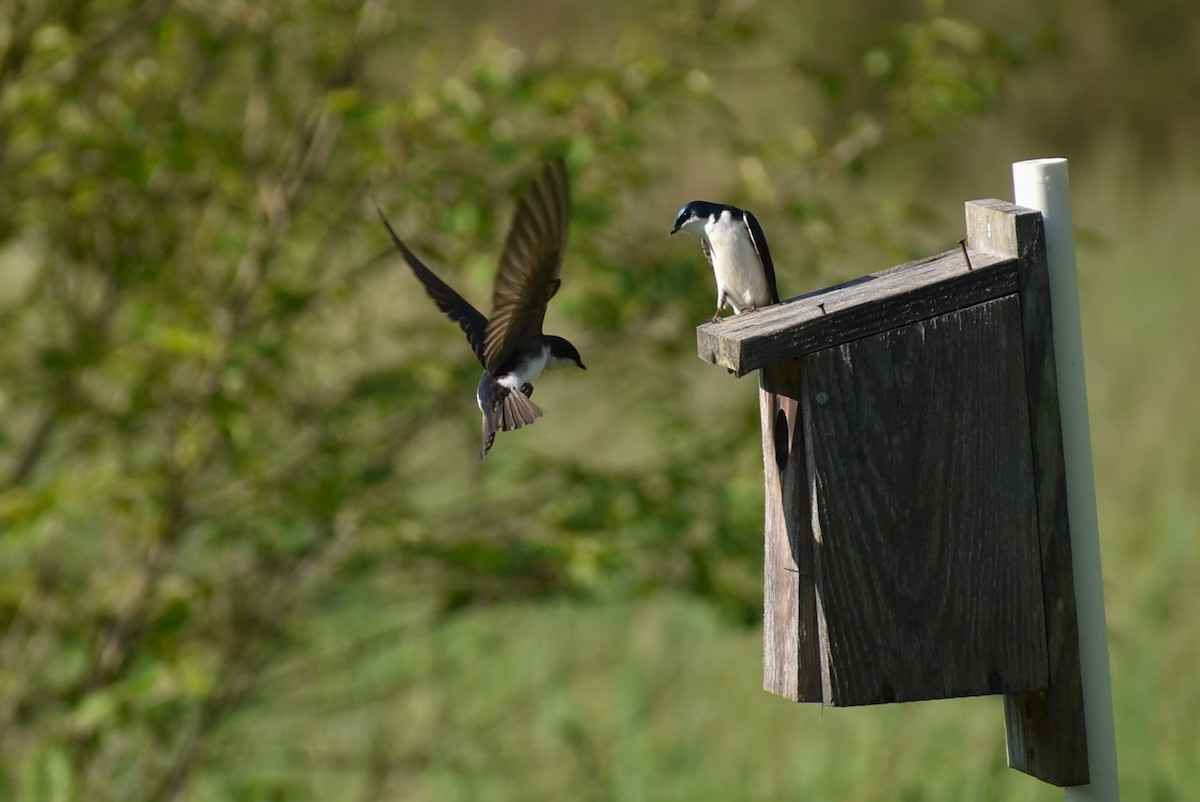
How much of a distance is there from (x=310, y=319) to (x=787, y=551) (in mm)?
2143

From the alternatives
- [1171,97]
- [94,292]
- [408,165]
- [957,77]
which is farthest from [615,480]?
[1171,97]

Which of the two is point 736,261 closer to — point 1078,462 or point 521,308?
point 521,308

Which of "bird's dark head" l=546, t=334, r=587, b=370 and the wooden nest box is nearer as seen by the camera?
the wooden nest box

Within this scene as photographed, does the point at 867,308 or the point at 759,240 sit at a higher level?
the point at 759,240

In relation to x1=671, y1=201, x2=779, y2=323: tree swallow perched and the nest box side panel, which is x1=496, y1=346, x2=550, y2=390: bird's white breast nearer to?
x1=671, y1=201, x2=779, y2=323: tree swallow perched

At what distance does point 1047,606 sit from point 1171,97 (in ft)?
39.3

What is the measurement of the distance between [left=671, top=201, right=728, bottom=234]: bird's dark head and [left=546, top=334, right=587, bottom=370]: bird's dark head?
0.81 ft

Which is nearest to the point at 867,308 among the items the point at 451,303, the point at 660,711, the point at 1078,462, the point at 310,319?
the point at 1078,462

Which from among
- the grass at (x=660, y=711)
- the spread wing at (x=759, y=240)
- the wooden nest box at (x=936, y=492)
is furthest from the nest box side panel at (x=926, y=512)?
the grass at (x=660, y=711)

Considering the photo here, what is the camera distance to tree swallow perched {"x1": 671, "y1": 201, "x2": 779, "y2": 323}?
2176 millimetres

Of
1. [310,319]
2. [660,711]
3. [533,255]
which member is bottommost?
[660,711]

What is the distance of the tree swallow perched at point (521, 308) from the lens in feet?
5.98

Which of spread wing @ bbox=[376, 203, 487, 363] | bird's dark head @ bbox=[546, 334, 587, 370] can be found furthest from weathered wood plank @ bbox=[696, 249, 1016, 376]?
spread wing @ bbox=[376, 203, 487, 363]

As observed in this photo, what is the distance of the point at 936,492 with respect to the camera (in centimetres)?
204
